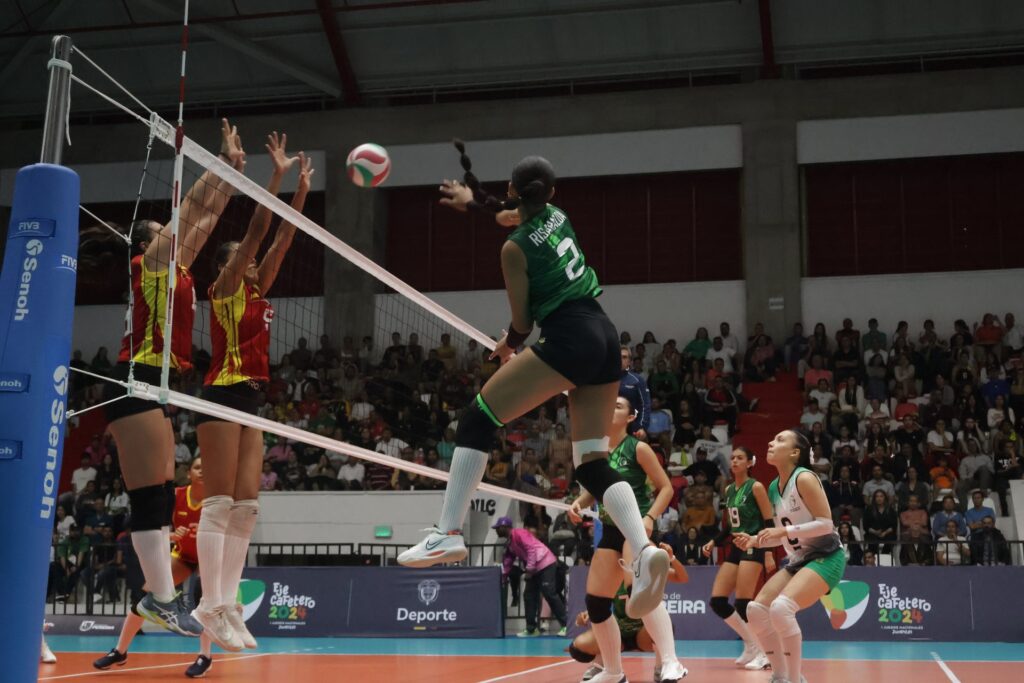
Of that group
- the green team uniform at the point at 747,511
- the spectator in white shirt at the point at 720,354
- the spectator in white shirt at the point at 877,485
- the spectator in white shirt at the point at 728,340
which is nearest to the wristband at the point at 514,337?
the green team uniform at the point at 747,511

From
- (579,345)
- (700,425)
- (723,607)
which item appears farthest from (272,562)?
(579,345)

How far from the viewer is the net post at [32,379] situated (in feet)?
10.3

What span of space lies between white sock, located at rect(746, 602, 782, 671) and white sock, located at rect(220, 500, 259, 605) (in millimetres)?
3514

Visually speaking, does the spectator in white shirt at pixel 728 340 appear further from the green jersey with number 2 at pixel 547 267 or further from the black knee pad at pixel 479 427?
the black knee pad at pixel 479 427

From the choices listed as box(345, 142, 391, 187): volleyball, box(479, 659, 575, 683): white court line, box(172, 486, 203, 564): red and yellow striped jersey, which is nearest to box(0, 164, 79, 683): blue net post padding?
box(479, 659, 575, 683): white court line

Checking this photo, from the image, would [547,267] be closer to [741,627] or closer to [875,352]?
[741,627]

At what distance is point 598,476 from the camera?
15.2 ft

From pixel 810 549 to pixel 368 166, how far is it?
488 centimetres

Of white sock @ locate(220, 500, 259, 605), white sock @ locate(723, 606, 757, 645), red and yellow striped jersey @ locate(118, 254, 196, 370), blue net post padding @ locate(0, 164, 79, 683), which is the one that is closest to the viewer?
blue net post padding @ locate(0, 164, 79, 683)

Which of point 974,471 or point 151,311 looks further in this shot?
point 974,471

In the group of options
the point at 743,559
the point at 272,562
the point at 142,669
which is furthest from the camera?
the point at 272,562

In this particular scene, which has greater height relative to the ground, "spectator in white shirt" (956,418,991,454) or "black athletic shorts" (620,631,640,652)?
"spectator in white shirt" (956,418,991,454)

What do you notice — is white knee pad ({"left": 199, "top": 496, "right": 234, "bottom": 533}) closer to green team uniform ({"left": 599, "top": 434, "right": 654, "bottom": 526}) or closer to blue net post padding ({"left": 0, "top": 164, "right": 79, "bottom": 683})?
green team uniform ({"left": 599, "top": 434, "right": 654, "bottom": 526})

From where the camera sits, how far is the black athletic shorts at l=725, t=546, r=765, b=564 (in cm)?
1016
